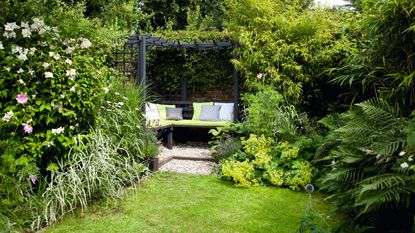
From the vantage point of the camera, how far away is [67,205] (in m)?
3.45

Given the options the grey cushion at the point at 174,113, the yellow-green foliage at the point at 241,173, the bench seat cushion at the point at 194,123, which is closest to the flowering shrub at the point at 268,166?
the yellow-green foliage at the point at 241,173

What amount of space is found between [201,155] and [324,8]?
11.4 ft

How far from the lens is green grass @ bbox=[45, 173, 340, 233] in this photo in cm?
317

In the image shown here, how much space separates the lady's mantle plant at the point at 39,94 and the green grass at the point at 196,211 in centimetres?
75

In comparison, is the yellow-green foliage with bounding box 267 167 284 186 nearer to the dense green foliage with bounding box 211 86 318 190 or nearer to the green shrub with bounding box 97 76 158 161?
the dense green foliage with bounding box 211 86 318 190

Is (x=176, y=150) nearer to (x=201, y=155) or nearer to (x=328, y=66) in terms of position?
(x=201, y=155)

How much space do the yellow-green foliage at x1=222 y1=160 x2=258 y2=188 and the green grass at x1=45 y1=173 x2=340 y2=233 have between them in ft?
0.40

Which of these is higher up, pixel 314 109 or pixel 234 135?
pixel 314 109

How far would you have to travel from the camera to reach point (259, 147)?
490 centimetres

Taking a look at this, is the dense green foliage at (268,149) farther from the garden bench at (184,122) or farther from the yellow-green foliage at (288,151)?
the garden bench at (184,122)

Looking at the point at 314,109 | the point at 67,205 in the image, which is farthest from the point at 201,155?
the point at 67,205

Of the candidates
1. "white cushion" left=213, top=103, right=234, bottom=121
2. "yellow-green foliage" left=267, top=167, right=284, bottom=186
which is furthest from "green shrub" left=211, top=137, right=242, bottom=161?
"white cushion" left=213, top=103, right=234, bottom=121

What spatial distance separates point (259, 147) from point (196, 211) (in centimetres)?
166

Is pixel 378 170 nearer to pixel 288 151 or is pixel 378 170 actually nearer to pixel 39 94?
pixel 288 151
